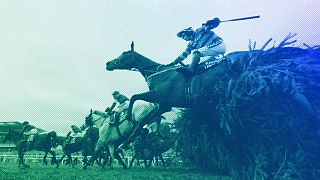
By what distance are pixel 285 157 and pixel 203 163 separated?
662cm

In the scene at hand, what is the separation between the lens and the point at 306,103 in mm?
6613

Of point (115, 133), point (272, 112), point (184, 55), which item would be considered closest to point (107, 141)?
point (115, 133)

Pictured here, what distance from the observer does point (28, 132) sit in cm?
2383

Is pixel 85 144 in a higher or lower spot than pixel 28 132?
lower

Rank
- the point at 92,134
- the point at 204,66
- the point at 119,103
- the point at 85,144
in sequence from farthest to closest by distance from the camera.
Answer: the point at 85,144 → the point at 92,134 → the point at 119,103 → the point at 204,66

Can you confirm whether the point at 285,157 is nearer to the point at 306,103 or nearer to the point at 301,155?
the point at 301,155

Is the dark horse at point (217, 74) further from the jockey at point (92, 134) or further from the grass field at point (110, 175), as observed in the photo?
the jockey at point (92, 134)

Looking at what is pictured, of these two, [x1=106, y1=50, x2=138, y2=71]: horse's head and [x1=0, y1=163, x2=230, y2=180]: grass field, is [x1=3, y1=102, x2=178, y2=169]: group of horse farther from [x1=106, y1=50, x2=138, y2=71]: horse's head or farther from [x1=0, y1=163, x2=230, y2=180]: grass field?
[x1=106, y1=50, x2=138, y2=71]: horse's head

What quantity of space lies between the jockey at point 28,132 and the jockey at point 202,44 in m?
16.2

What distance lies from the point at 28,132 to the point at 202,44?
17.4 meters

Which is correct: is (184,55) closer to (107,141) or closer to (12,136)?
(107,141)

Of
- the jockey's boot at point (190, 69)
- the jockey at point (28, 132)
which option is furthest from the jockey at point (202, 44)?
the jockey at point (28, 132)

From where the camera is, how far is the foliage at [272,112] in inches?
270

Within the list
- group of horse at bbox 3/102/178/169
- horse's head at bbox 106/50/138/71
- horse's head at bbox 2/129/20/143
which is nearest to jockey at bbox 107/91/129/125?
group of horse at bbox 3/102/178/169
